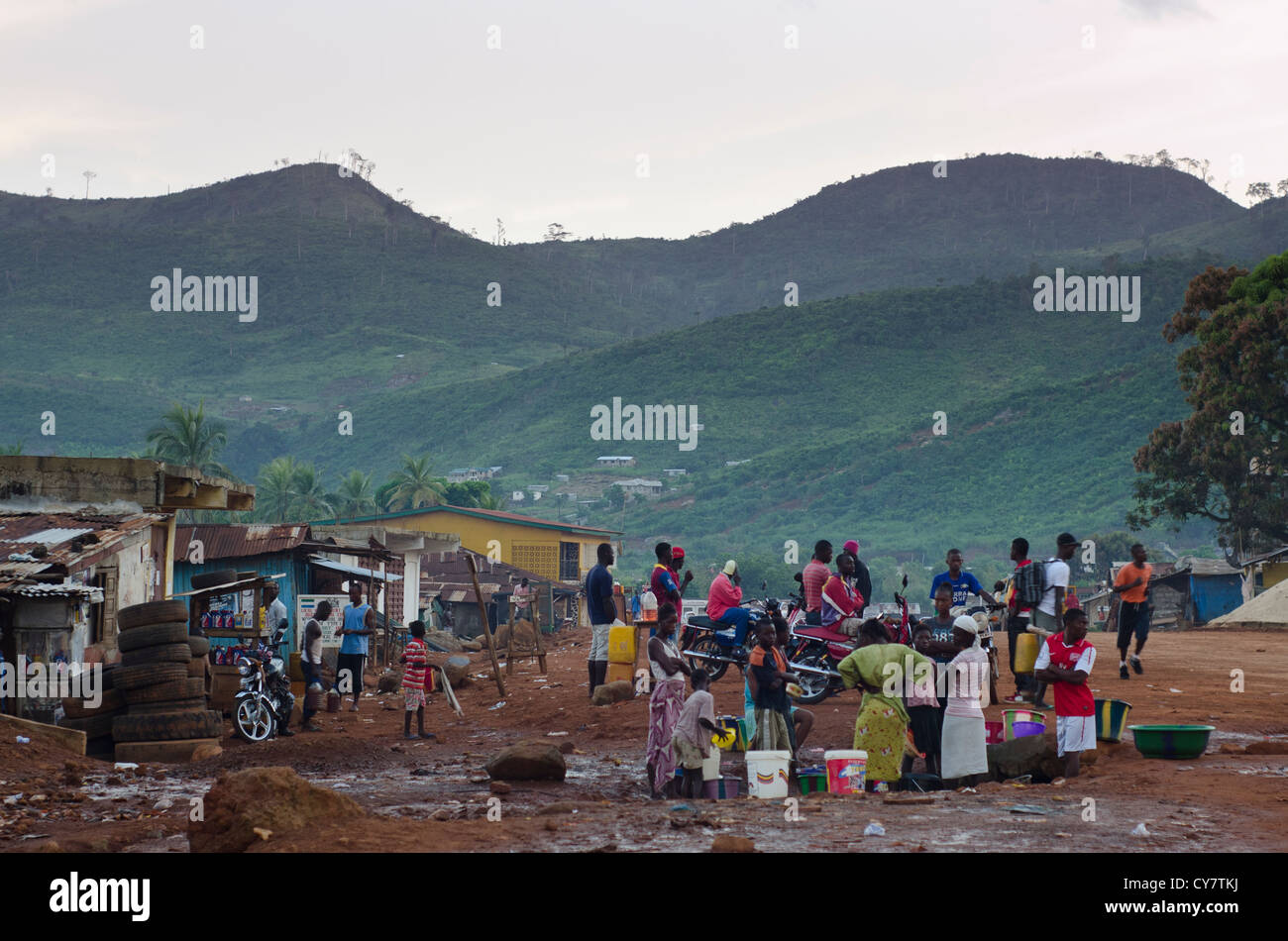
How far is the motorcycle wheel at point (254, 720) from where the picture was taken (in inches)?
603

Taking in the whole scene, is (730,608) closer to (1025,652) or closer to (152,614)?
(1025,652)

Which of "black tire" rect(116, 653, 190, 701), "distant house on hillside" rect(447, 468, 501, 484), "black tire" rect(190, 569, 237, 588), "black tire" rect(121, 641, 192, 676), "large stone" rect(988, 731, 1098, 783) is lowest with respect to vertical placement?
"large stone" rect(988, 731, 1098, 783)

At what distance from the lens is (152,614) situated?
1515 cm

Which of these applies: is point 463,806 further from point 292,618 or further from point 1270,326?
point 1270,326

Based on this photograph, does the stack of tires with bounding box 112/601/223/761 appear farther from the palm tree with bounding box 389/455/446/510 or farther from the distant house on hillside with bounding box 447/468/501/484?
the distant house on hillside with bounding box 447/468/501/484

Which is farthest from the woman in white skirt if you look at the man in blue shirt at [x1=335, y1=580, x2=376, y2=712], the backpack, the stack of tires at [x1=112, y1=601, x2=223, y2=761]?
the man in blue shirt at [x1=335, y1=580, x2=376, y2=712]

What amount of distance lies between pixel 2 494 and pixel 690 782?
11131 mm

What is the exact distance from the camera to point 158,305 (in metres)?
178

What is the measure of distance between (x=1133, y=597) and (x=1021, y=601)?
3038 mm

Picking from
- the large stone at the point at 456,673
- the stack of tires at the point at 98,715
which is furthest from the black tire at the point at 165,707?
the large stone at the point at 456,673

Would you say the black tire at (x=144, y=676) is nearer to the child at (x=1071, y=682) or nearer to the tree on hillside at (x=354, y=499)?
the child at (x=1071, y=682)

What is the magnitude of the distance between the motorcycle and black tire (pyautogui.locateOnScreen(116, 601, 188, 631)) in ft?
3.38

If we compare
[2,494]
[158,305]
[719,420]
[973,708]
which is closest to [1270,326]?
[973,708]

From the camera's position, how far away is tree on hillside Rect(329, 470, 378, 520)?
7688 cm
